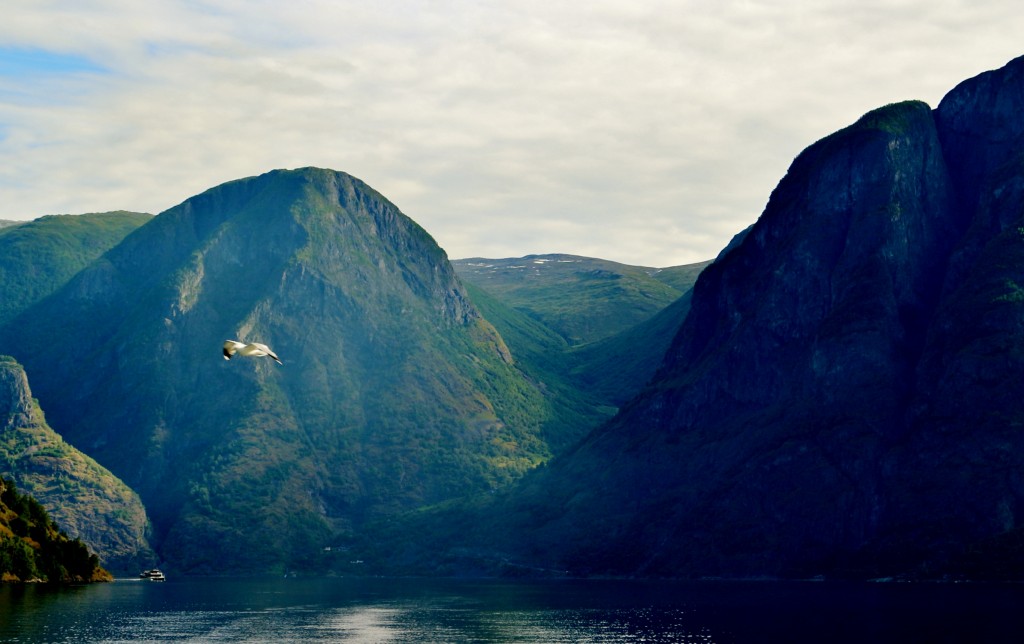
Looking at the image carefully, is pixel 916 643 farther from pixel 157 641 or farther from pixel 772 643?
pixel 157 641

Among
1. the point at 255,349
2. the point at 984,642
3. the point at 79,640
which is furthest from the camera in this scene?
the point at 79,640

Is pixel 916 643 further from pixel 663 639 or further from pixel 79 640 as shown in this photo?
pixel 79 640

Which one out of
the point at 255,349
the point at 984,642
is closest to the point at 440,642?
the point at 984,642

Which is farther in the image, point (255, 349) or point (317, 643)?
point (317, 643)

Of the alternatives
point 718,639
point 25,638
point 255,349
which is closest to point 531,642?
point 718,639

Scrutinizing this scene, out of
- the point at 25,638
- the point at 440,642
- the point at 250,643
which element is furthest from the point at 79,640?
the point at 440,642

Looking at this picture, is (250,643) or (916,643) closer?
(916,643)

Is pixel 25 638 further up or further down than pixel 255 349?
further down

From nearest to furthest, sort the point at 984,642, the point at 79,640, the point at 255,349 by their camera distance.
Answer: the point at 255,349, the point at 984,642, the point at 79,640

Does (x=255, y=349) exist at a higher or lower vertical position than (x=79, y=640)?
higher
